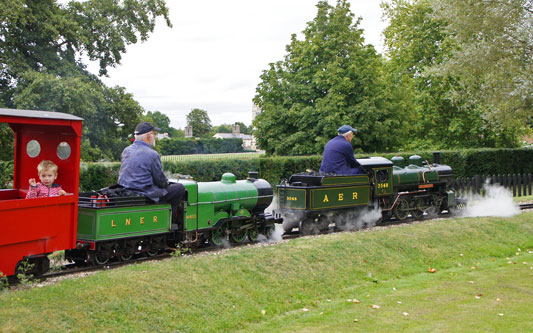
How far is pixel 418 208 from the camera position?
1563 centimetres

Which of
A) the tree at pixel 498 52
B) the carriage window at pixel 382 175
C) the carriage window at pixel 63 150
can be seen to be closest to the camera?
the carriage window at pixel 63 150

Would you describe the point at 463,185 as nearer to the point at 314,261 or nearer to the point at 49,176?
the point at 314,261

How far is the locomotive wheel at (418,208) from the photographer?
15664 mm

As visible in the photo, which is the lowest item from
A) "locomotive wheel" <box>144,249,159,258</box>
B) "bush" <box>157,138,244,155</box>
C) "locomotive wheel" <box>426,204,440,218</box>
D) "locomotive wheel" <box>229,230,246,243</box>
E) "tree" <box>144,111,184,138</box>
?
"locomotive wheel" <box>144,249,159,258</box>

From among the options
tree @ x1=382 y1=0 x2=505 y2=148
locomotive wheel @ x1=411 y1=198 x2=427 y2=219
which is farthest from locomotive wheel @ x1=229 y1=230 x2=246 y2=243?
tree @ x1=382 y1=0 x2=505 y2=148

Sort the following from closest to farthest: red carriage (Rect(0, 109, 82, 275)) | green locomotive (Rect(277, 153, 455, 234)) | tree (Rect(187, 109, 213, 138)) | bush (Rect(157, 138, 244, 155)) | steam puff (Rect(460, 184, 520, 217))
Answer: red carriage (Rect(0, 109, 82, 275)) < green locomotive (Rect(277, 153, 455, 234)) < steam puff (Rect(460, 184, 520, 217)) < bush (Rect(157, 138, 244, 155)) < tree (Rect(187, 109, 213, 138))

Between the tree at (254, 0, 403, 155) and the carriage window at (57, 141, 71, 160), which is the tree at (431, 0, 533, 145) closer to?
the tree at (254, 0, 403, 155)

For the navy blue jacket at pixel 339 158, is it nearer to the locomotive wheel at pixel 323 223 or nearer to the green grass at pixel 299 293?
the locomotive wheel at pixel 323 223

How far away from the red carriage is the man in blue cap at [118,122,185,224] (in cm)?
109

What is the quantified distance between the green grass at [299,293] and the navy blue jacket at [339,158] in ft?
8.79

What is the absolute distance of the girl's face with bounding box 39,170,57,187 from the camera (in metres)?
7.60

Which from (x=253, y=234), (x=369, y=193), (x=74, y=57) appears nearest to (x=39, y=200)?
(x=253, y=234)

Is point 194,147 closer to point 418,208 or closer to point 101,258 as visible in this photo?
point 418,208

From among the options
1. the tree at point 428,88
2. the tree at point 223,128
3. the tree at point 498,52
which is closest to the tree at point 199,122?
the tree at point 223,128
